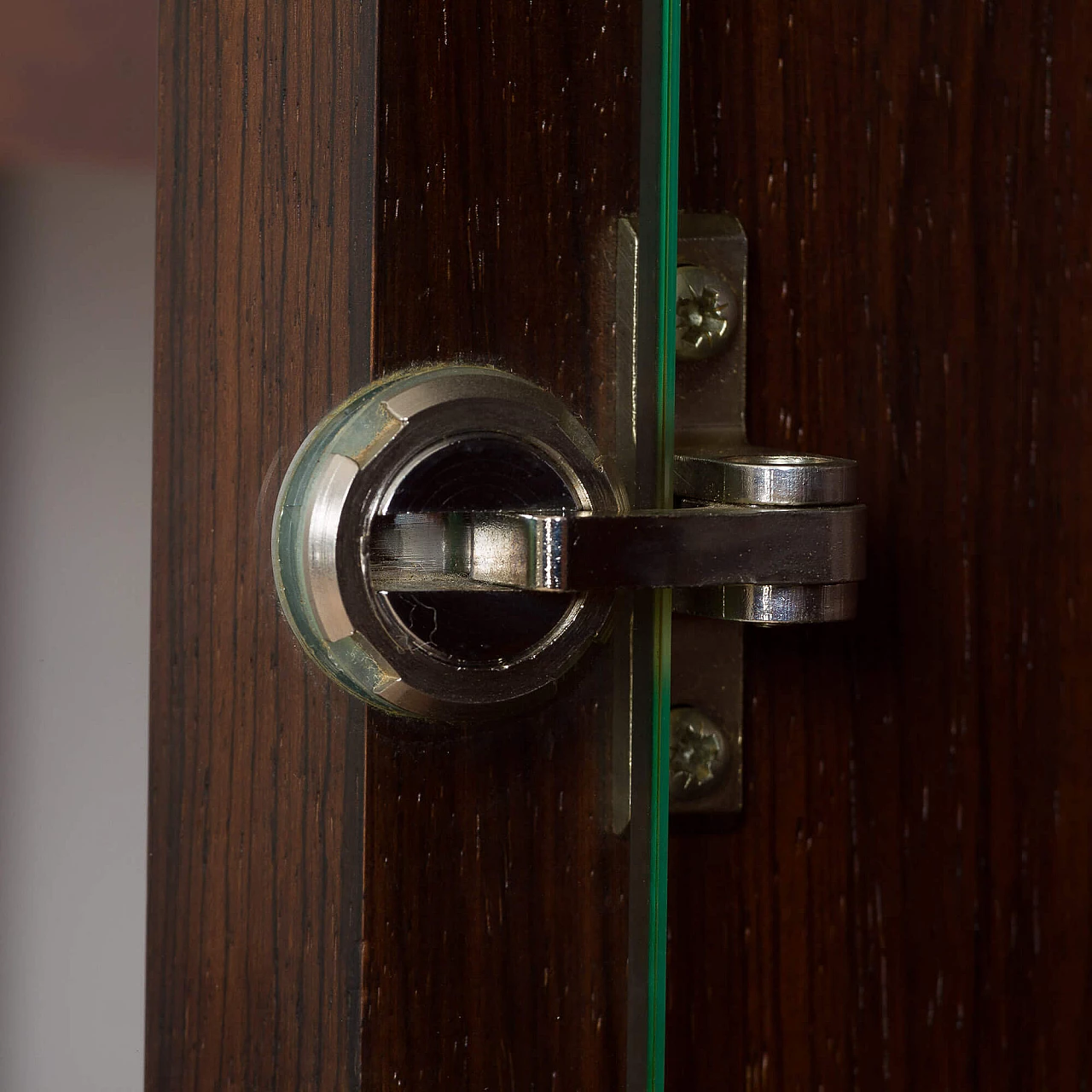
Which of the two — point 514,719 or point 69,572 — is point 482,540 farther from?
point 69,572

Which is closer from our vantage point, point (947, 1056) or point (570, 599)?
point (570, 599)

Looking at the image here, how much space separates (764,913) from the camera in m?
0.44

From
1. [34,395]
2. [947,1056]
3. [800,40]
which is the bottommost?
[947,1056]

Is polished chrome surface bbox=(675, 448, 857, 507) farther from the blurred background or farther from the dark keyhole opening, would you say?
the blurred background

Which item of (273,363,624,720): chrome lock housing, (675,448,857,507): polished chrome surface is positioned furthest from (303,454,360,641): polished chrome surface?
(675,448,857,507): polished chrome surface

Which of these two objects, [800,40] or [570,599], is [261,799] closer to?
[570,599]

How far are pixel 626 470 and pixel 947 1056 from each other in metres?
0.27

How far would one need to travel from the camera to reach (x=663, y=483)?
1.08 ft

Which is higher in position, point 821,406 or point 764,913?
point 821,406

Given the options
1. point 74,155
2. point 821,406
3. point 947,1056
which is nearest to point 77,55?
point 74,155

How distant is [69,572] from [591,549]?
18 cm

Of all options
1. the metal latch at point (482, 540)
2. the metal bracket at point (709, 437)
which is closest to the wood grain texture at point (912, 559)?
the metal bracket at point (709, 437)

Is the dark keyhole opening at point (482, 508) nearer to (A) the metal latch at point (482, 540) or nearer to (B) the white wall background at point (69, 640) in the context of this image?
(A) the metal latch at point (482, 540)

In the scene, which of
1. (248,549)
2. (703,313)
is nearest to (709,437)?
(703,313)
